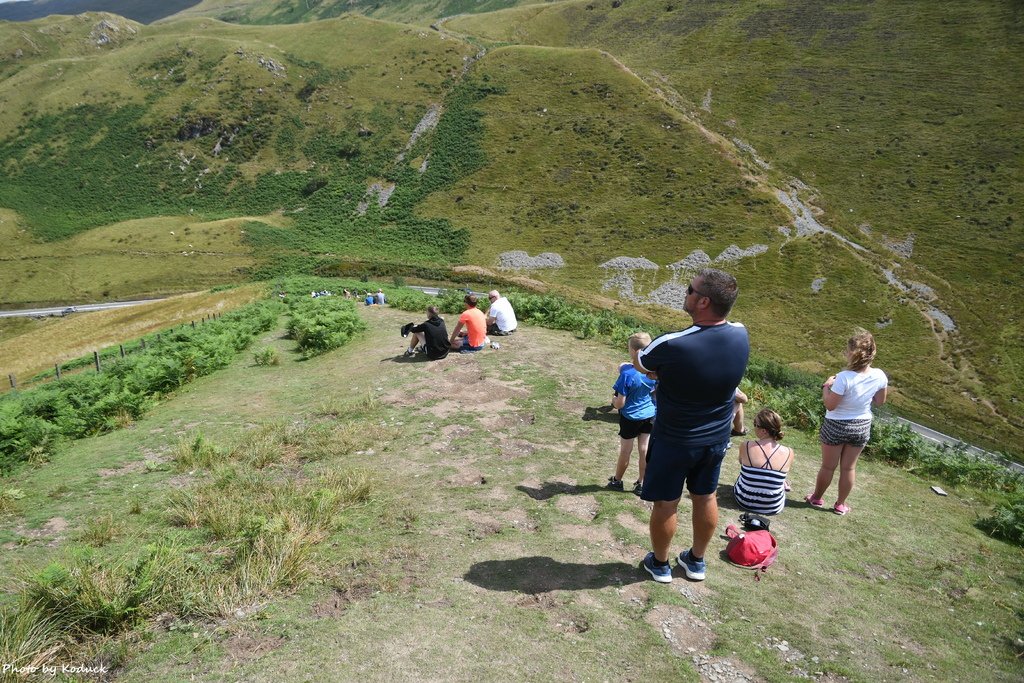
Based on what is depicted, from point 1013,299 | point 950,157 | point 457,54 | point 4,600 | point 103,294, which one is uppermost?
point 457,54

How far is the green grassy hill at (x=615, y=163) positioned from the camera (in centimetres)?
6347

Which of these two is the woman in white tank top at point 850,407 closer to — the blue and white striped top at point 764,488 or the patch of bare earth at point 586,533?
the blue and white striped top at point 764,488

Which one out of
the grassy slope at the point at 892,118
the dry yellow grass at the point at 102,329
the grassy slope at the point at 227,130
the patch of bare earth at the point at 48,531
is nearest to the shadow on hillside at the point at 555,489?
the patch of bare earth at the point at 48,531

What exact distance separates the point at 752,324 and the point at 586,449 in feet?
182

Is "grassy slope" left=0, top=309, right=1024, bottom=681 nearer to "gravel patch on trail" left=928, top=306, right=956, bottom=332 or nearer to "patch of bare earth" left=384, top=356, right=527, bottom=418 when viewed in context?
"patch of bare earth" left=384, top=356, right=527, bottom=418

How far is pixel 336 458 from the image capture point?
898 cm

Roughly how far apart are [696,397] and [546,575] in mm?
2588

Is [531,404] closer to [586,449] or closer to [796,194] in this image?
[586,449]

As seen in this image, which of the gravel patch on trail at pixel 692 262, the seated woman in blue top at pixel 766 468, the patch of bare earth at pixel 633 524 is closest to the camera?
the patch of bare earth at pixel 633 524

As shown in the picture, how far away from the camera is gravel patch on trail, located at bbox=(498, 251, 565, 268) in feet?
246

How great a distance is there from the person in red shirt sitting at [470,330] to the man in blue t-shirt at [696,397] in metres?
9.88

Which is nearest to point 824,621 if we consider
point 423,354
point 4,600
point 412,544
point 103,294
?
point 412,544

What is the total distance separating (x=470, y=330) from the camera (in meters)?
14.9

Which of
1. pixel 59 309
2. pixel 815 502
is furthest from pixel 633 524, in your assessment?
pixel 59 309
